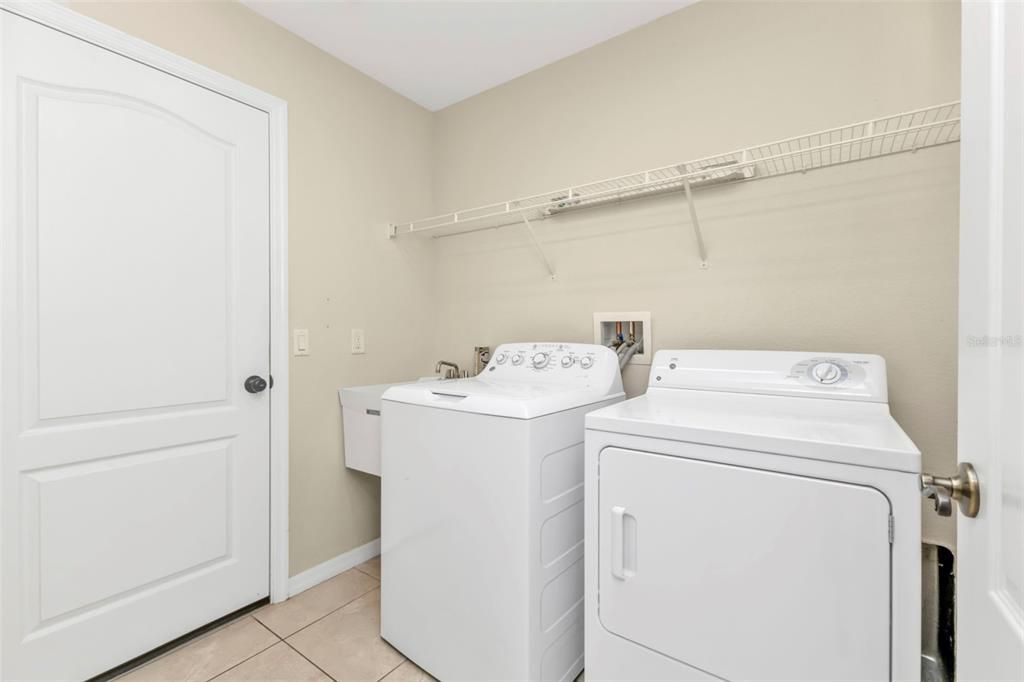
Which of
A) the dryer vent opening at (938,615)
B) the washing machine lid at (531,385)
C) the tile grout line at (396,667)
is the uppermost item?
the washing machine lid at (531,385)

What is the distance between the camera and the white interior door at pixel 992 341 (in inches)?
A: 18.7

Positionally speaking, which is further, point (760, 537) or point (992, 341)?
point (760, 537)

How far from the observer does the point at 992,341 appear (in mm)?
538

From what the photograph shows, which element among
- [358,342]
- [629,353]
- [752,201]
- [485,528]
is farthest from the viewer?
[358,342]

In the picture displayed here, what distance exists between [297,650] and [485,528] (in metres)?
0.93

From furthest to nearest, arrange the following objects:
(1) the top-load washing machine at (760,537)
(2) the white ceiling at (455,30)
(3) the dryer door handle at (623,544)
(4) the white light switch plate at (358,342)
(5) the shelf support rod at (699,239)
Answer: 1. (4) the white light switch plate at (358,342)
2. (2) the white ceiling at (455,30)
3. (5) the shelf support rod at (699,239)
4. (3) the dryer door handle at (623,544)
5. (1) the top-load washing machine at (760,537)

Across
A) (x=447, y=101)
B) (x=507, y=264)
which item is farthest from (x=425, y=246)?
(x=447, y=101)

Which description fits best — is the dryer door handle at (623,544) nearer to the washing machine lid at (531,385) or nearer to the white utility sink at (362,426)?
the washing machine lid at (531,385)

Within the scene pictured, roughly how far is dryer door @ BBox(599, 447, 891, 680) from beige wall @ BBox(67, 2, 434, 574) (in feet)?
4.69

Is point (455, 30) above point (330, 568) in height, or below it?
above

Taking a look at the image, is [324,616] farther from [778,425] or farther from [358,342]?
[778,425]

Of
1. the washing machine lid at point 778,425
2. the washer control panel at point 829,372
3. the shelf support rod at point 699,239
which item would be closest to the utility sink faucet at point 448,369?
the washing machine lid at point 778,425

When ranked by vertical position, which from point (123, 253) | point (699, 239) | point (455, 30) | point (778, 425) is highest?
point (455, 30)

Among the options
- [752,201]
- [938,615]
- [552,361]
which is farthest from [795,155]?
[938,615]
